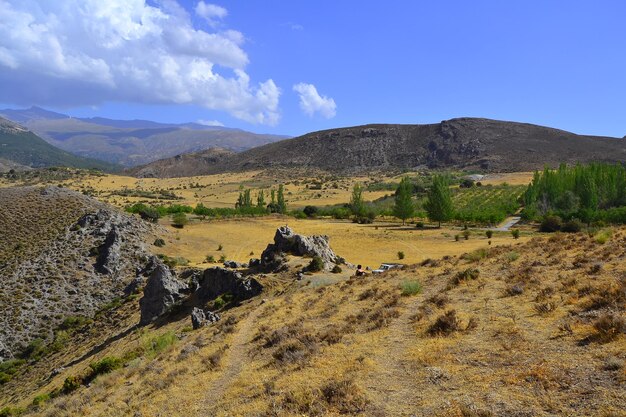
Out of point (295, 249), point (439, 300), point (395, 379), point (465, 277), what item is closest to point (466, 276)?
point (465, 277)

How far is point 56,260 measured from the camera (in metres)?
46.5

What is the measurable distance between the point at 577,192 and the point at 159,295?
78.4m

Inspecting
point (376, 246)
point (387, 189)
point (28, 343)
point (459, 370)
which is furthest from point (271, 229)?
point (387, 189)

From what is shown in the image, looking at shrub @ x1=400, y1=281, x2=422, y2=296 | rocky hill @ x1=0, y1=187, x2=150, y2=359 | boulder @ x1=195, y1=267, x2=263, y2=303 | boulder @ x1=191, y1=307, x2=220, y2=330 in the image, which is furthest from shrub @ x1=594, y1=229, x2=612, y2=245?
rocky hill @ x1=0, y1=187, x2=150, y2=359

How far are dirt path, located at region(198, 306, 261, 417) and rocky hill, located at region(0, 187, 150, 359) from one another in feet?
79.1

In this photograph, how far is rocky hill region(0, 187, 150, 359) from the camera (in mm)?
39375

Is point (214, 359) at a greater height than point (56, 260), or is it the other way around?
point (214, 359)

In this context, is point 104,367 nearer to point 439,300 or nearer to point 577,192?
point 439,300

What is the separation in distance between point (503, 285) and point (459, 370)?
9.54 m

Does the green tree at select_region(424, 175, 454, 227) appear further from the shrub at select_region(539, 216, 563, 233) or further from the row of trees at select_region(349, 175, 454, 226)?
the shrub at select_region(539, 216, 563, 233)

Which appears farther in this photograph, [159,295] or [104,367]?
[159,295]

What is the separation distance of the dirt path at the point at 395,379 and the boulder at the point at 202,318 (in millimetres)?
14052

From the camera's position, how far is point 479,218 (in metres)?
73.6

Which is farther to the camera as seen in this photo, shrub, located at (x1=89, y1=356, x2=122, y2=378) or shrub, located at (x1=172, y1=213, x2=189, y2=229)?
shrub, located at (x1=172, y1=213, x2=189, y2=229)
